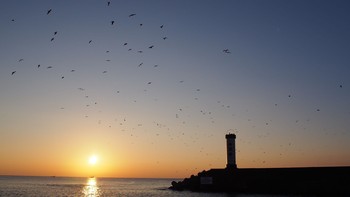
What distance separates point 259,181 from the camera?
66.9 meters

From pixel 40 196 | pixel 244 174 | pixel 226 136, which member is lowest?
pixel 40 196

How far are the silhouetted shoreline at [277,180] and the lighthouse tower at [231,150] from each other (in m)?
0.71

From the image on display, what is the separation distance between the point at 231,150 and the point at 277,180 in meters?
9.55

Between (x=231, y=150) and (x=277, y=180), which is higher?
(x=231, y=150)

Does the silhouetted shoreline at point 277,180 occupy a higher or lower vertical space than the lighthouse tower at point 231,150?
lower

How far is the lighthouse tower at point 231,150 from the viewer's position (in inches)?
2761

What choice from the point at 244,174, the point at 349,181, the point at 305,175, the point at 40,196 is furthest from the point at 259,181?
the point at 40,196

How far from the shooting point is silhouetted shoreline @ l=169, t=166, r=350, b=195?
58812 mm

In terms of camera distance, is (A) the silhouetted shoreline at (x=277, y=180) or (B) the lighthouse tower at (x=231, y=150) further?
(B) the lighthouse tower at (x=231, y=150)

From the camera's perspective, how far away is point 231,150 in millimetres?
70938

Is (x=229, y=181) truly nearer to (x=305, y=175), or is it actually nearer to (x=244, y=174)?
(x=244, y=174)

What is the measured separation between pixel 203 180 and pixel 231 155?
7248 millimetres

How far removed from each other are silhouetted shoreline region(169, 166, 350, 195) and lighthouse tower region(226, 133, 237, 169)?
2.34 ft

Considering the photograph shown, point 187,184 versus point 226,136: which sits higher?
point 226,136
